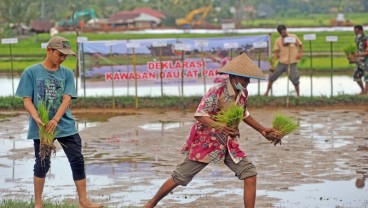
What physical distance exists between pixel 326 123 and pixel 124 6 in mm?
85848

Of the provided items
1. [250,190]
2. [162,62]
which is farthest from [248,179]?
[162,62]

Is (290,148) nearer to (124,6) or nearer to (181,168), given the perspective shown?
(181,168)

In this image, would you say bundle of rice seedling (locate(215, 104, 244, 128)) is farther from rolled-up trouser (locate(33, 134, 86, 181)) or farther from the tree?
the tree

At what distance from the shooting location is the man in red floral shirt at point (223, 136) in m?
8.07

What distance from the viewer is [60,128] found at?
8.38 metres

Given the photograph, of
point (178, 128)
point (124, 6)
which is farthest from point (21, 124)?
point (124, 6)

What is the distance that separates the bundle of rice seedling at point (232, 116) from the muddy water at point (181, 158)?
5.02ft

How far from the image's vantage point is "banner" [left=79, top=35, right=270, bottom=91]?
66.3 ft

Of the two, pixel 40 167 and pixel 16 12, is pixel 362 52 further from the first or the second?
pixel 16 12

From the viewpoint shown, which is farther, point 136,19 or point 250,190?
point 136,19

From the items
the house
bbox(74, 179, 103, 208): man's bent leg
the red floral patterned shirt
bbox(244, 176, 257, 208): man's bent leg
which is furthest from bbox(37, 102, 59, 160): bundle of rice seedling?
the house

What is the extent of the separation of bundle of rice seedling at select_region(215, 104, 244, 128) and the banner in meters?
11.7

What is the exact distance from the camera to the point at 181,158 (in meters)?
12.3

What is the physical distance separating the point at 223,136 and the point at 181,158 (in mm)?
4164
